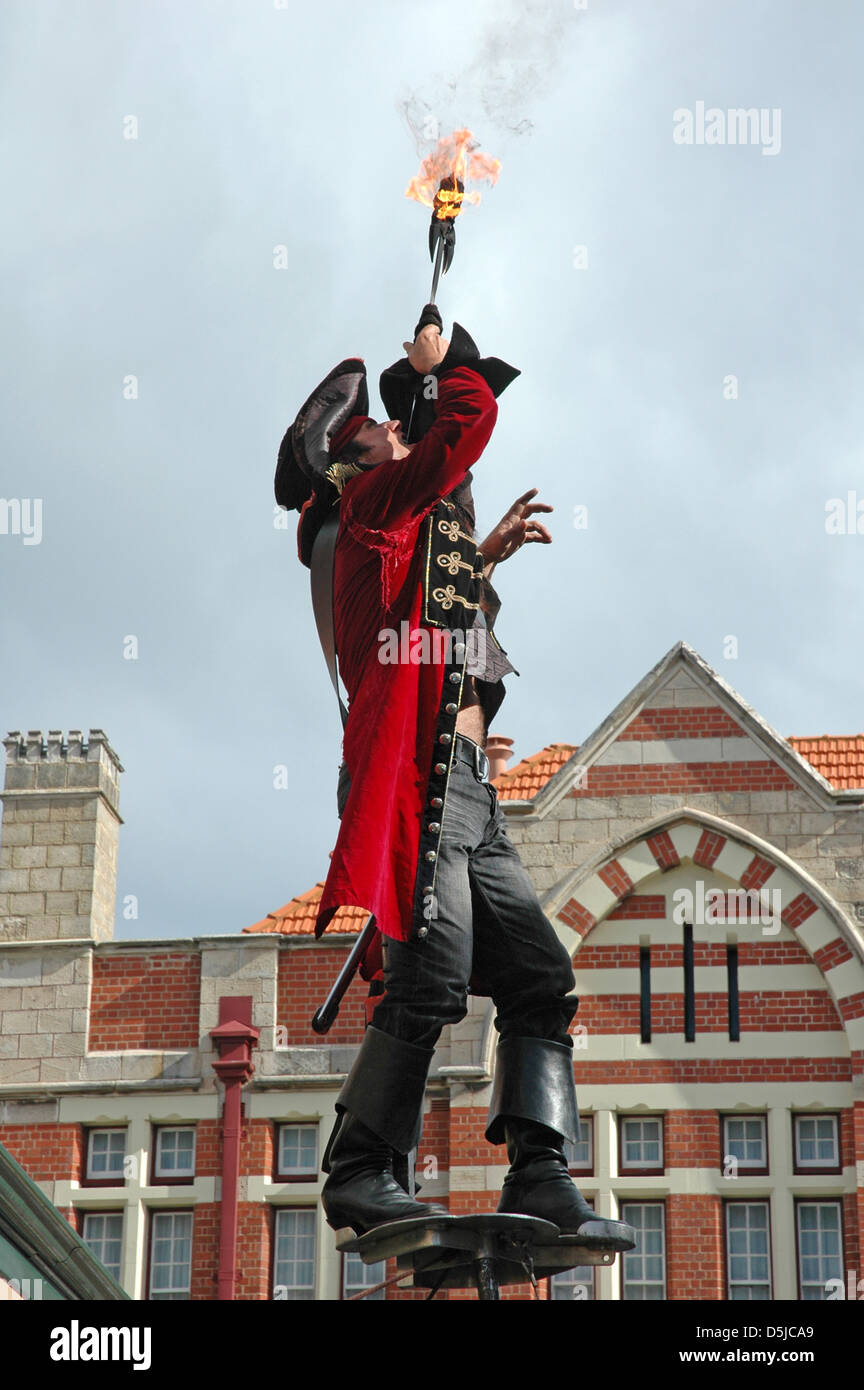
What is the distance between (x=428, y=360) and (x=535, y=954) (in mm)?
2013

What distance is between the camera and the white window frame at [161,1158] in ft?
68.5

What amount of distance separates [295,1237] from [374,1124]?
14421 mm

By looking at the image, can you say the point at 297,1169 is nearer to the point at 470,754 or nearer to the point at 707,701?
the point at 707,701

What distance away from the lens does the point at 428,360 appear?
24.7 feet

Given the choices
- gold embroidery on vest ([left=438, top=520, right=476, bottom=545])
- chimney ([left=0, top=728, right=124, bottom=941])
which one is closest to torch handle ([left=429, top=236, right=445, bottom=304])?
gold embroidery on vest ([left=438, top=520, right=476, bottom=545])

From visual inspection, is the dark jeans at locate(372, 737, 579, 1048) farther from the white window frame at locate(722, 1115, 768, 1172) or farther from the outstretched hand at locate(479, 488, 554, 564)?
the white window frame at locate(722, 1115, 768, 1172)

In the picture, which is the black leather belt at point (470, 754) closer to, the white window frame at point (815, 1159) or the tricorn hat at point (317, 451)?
the tricorn hat at point (317, 451)

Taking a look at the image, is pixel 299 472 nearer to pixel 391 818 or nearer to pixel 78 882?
pixel 391 818

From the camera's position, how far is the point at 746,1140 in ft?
65.8

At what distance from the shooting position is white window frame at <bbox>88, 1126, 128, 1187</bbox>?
21.0 meters

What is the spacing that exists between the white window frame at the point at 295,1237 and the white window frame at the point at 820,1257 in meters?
4.28

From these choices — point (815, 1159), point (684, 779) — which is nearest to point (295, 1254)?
point (815, 1159)
